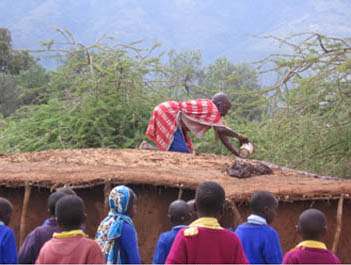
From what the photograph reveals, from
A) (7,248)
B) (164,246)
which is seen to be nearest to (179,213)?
(164,246)

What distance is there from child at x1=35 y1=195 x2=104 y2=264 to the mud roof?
2121 mm

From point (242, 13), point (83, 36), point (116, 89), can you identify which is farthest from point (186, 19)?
point (116, 89)

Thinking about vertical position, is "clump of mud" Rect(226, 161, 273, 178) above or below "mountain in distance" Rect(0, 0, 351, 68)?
below

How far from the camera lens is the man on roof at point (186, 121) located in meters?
8.09

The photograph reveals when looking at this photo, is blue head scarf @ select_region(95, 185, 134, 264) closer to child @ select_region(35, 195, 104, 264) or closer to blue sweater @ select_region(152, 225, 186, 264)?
blue sweater @ select_region(152, 225, 186, 264)

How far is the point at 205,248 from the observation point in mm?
2875

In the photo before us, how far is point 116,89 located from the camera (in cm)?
1194

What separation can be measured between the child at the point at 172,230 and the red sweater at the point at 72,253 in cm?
79

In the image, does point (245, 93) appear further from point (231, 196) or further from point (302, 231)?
point (302, 231)

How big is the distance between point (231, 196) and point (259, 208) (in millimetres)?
1368

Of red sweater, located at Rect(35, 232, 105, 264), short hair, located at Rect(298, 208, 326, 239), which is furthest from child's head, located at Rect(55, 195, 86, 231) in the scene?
short hair, located at Rect(298, 208, 326, 239)

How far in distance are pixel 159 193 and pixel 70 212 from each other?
7.93ft

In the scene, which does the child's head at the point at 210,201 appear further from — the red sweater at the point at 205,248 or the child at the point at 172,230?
the child at the point at 172,230

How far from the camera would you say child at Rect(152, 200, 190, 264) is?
12.5 feet
